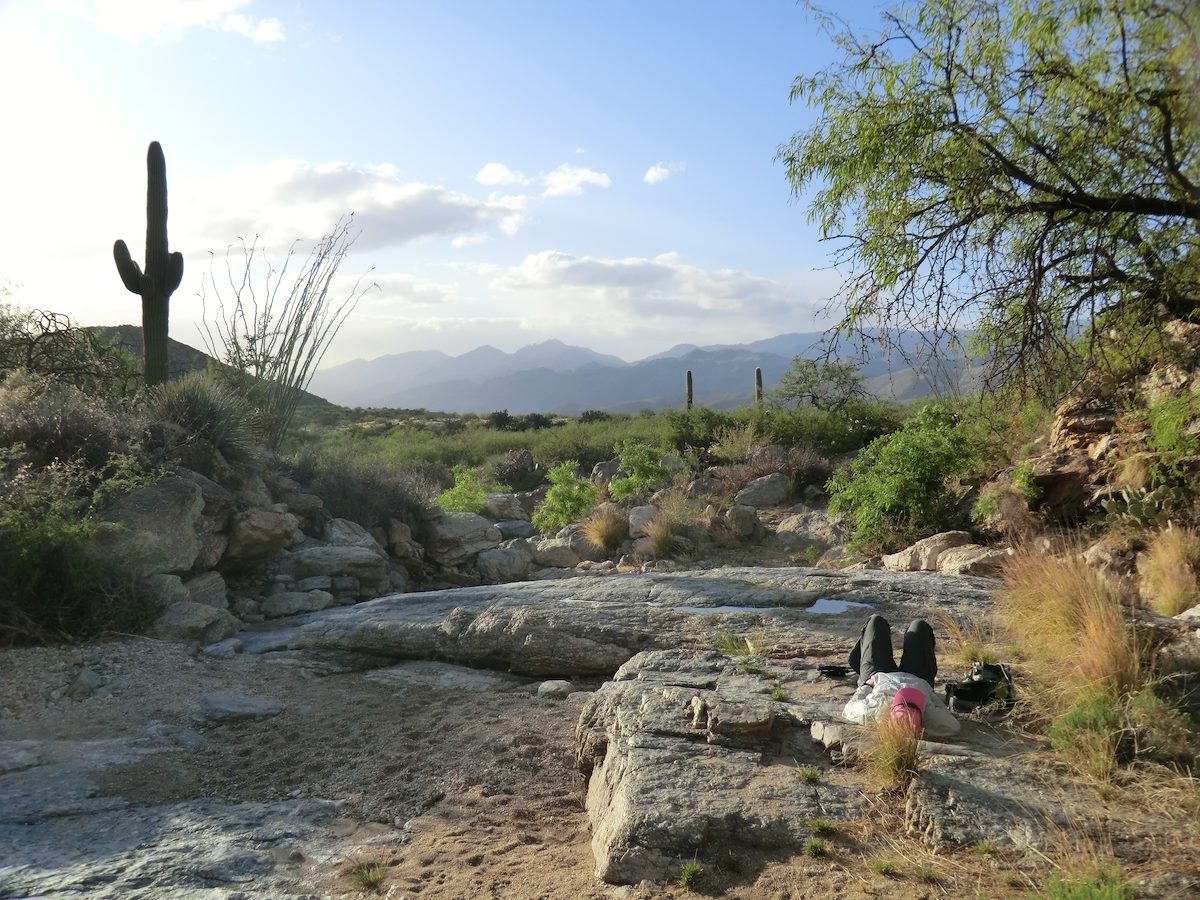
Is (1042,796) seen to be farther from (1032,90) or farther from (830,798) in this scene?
(1032,90)

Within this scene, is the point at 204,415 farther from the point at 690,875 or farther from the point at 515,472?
the point at 515,472

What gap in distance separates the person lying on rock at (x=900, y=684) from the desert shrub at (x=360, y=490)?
7.84 metres

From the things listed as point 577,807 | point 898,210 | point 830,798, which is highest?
point 898,210

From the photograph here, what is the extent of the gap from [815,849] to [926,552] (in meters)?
7.02

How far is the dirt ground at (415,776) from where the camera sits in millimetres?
3482

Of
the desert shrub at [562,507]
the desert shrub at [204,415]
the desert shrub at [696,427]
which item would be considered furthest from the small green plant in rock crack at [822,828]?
the desert shrub at [696,427]

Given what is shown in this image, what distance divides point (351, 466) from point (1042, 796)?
1067 centimetres

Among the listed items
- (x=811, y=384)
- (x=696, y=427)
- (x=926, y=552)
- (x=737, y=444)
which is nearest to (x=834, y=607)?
(x=926, y=552)

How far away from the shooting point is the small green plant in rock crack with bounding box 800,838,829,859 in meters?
3.57

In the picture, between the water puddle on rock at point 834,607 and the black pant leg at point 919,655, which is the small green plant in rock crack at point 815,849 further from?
the water puddle on rock at point 834,607

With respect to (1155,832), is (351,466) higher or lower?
higher

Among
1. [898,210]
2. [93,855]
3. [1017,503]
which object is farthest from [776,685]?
[1017,503]

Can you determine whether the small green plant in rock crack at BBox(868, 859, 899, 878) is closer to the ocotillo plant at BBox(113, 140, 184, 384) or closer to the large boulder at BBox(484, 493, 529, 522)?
the ocotillo plant at BBox(113, 140, 184, 384)

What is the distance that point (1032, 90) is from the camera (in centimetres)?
689
